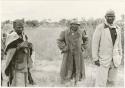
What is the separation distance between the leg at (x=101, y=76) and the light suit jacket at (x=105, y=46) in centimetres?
4

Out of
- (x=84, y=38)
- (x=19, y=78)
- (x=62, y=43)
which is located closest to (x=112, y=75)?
(x=84, y=38)

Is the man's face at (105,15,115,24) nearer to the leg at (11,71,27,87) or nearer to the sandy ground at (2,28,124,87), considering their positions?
the sandy ground at (2,28,124,87)

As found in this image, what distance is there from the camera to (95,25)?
194 inches

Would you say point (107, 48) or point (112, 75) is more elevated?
point (107, 48)

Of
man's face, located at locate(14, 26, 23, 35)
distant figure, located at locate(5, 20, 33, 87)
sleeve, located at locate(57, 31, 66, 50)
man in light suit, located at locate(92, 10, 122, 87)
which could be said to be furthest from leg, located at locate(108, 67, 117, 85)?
man's face, located at locate(14, 26, 23, 35)

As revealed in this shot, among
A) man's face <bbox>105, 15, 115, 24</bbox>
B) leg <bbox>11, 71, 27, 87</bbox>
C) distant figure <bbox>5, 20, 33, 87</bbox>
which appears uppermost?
man's face <bbox>105, 15, 115, 24</bbox>

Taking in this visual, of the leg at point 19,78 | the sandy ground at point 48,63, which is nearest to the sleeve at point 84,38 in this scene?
the sandy ground at point 48,63

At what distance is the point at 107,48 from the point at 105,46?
0.9 inches

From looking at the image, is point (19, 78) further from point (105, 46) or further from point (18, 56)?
point (105, 46)

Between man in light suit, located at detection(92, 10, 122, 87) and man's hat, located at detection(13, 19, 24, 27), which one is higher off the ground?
man's hat, located at detection(13, 19, 24, 27)

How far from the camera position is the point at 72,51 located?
16.2 ft

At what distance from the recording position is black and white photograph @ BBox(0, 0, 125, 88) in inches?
193

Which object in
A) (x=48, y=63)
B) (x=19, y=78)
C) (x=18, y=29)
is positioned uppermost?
(x=18, y=29)

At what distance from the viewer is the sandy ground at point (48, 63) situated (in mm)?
4938
